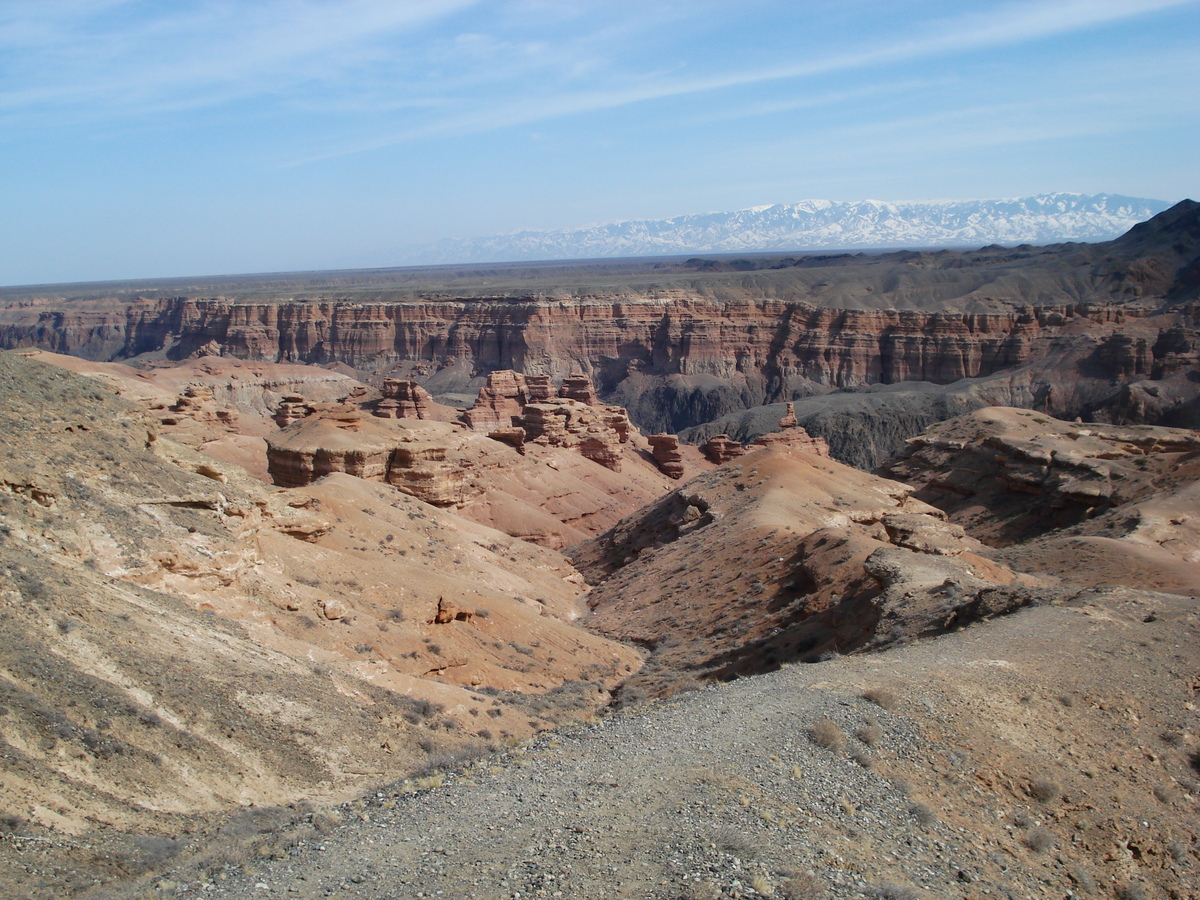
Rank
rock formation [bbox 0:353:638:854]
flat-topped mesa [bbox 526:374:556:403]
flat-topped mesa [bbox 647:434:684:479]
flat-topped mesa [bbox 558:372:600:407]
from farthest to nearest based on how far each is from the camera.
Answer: flat-topped mesa [bbox 558:372:600:407]
flat-topped mesa [bbox 526:374:556:403]
flat-topped mesa [bbox 647:434:684:479]
rock formation [bbox 0:353:638:854]

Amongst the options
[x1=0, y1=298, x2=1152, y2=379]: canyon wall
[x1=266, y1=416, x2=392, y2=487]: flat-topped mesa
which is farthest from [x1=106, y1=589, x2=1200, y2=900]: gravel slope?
[x1=0, y1=298, x2=1152, y2=379]: canyon wall

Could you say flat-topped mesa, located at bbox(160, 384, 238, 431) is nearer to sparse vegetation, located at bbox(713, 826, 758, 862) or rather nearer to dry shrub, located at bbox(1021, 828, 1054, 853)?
sparse vegetation, located at bbox(713, 826, 758, 862)

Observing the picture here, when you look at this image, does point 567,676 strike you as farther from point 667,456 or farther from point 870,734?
point 667,456

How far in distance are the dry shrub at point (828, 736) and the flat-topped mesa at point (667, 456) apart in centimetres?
4855

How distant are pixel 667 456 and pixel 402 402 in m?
18.1

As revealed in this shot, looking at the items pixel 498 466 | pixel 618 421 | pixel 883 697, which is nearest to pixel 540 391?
pixel 618 421

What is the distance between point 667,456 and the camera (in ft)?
205

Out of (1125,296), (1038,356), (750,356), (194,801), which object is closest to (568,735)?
Answer: (194,801)

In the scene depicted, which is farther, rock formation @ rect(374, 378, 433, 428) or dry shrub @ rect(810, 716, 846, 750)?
rock formation @ rect(374, 378, 433, 428)

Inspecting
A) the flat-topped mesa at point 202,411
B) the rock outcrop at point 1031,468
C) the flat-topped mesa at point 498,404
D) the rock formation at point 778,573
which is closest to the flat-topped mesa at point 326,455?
the rock formation at point 778,573

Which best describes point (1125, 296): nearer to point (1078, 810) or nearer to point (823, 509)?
point (823, 509)

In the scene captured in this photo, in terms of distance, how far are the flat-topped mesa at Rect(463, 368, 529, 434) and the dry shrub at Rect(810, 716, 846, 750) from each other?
49048mm

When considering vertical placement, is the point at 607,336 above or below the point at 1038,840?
above

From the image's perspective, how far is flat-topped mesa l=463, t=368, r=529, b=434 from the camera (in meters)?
62.8
